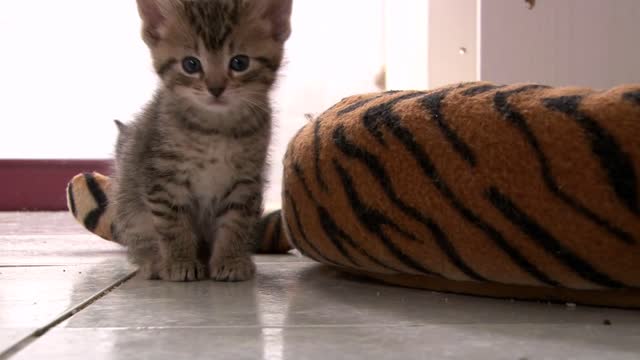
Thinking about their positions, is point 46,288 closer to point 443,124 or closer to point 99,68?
point 443,124

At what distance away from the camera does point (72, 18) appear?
3.63m

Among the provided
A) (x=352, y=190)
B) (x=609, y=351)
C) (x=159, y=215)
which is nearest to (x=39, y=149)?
(x=159, y=215)

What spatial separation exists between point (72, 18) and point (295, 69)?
1077mm

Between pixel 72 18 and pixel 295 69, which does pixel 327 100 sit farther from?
pixel 72 18

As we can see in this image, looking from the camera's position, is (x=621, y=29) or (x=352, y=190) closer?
(x=352, y=190)

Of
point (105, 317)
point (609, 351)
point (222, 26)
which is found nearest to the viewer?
point (609, 351)

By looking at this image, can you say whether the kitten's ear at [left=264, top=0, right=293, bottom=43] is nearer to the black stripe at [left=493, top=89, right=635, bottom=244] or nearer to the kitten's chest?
the kitten's chest

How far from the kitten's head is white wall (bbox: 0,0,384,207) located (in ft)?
6.71

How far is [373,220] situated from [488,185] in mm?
186

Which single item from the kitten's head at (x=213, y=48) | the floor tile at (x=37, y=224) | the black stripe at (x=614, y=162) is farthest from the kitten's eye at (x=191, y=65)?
the floor tile at (x=37, y=224)

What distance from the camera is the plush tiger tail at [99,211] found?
173cm

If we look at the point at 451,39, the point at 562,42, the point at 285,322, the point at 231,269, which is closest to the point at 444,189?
the point at 285,322

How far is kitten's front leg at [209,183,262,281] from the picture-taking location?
131 centimetres

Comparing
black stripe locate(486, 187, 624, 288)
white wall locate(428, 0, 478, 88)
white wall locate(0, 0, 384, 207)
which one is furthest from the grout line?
white wall locate(0, 0, 384, 207)
